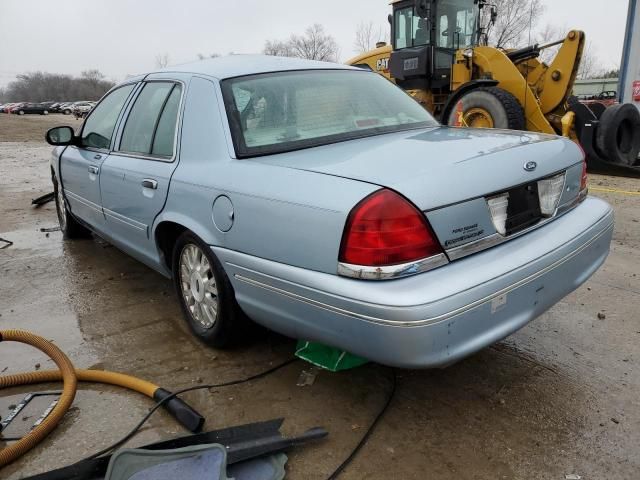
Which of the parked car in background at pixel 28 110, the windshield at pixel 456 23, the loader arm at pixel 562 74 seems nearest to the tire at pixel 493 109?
the loader arm at pixel 562 74

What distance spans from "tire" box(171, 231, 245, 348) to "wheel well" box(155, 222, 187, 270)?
11cm

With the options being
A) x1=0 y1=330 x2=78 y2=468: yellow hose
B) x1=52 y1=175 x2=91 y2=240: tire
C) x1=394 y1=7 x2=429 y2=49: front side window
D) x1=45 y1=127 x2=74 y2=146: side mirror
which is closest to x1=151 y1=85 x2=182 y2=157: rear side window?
x1=0 y1=330 x2=78 y2=468: yellow hose

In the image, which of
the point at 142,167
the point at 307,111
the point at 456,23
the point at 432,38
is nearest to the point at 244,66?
the point at 307,111

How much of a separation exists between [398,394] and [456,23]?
8587 mm

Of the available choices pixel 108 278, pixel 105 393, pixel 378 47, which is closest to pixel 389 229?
pixel 105 393

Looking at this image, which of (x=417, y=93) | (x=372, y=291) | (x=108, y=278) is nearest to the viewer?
(x=372, y=291)

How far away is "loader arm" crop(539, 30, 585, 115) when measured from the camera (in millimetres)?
8305

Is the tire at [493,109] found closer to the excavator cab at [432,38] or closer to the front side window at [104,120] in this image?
the excavator cab at [432,38]

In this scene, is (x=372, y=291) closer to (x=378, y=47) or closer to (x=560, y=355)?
(x=560, y=355)

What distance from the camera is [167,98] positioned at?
3.33 meters

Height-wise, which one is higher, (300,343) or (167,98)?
(167,98)

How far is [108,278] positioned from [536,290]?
3.37 meters

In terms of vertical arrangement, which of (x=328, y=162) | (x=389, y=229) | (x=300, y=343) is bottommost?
(x=300, y=343)

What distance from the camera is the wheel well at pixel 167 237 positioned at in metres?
3.13
